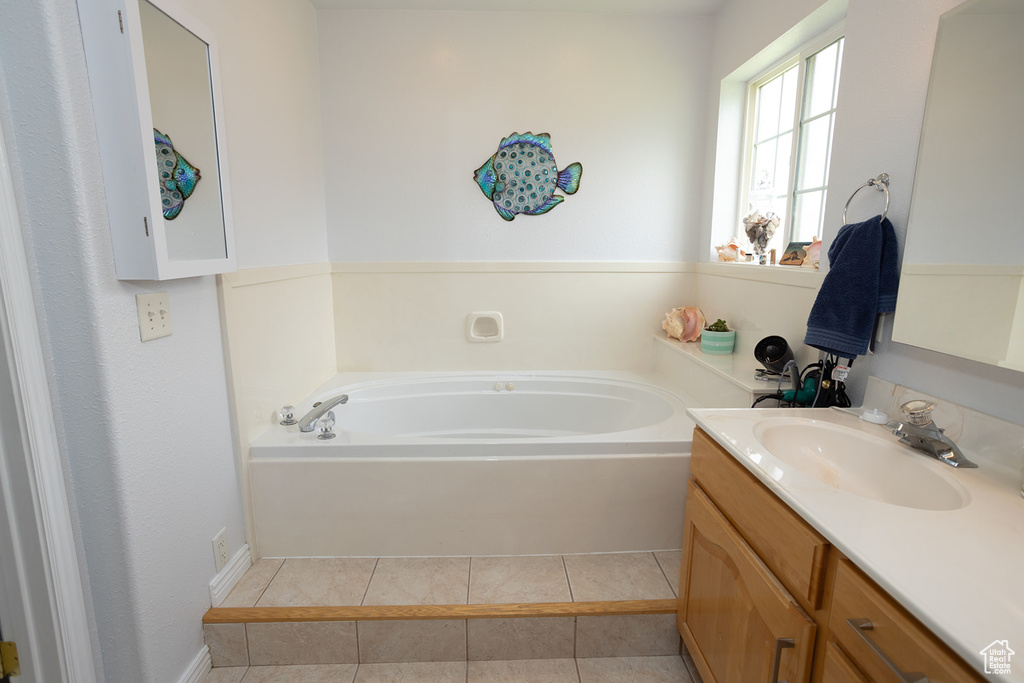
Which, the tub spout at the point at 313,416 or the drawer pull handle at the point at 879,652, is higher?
the drawer pull handle at the point at 879,652

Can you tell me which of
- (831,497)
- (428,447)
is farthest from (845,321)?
(428,447)

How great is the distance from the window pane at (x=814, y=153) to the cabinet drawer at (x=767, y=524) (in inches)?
57.5

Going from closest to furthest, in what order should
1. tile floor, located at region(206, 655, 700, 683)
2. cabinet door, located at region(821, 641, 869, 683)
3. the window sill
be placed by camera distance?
cabinet door, located at region(821, 641, 869, 683)
tile floor, located at region(206, 655, 700, 683)
the window sill

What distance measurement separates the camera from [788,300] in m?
1.99

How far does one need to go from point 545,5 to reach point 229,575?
2913 mm

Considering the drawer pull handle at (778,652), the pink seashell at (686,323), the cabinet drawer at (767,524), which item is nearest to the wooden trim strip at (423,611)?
the cabinet drawer at (767,524)

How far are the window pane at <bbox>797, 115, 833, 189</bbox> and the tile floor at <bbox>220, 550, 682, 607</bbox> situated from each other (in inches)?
67.7

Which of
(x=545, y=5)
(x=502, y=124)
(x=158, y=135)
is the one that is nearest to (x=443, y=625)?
(x=158, y=135)

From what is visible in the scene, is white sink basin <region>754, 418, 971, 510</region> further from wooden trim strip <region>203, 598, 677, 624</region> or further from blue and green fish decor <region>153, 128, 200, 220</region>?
blue and green fish decor <region>153, 128, 200, 220</region>

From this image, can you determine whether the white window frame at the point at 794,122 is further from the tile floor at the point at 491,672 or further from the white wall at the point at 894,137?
the tile floor at the point at 491,672

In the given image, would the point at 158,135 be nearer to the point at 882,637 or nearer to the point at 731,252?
the point at 882,637

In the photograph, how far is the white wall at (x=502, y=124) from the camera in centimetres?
266

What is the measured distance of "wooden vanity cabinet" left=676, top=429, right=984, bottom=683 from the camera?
75 centimetres

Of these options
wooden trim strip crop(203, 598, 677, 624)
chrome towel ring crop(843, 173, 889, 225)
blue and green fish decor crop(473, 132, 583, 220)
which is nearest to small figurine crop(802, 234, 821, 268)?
chrome towel ring crop(843, 173, 889, 225)
